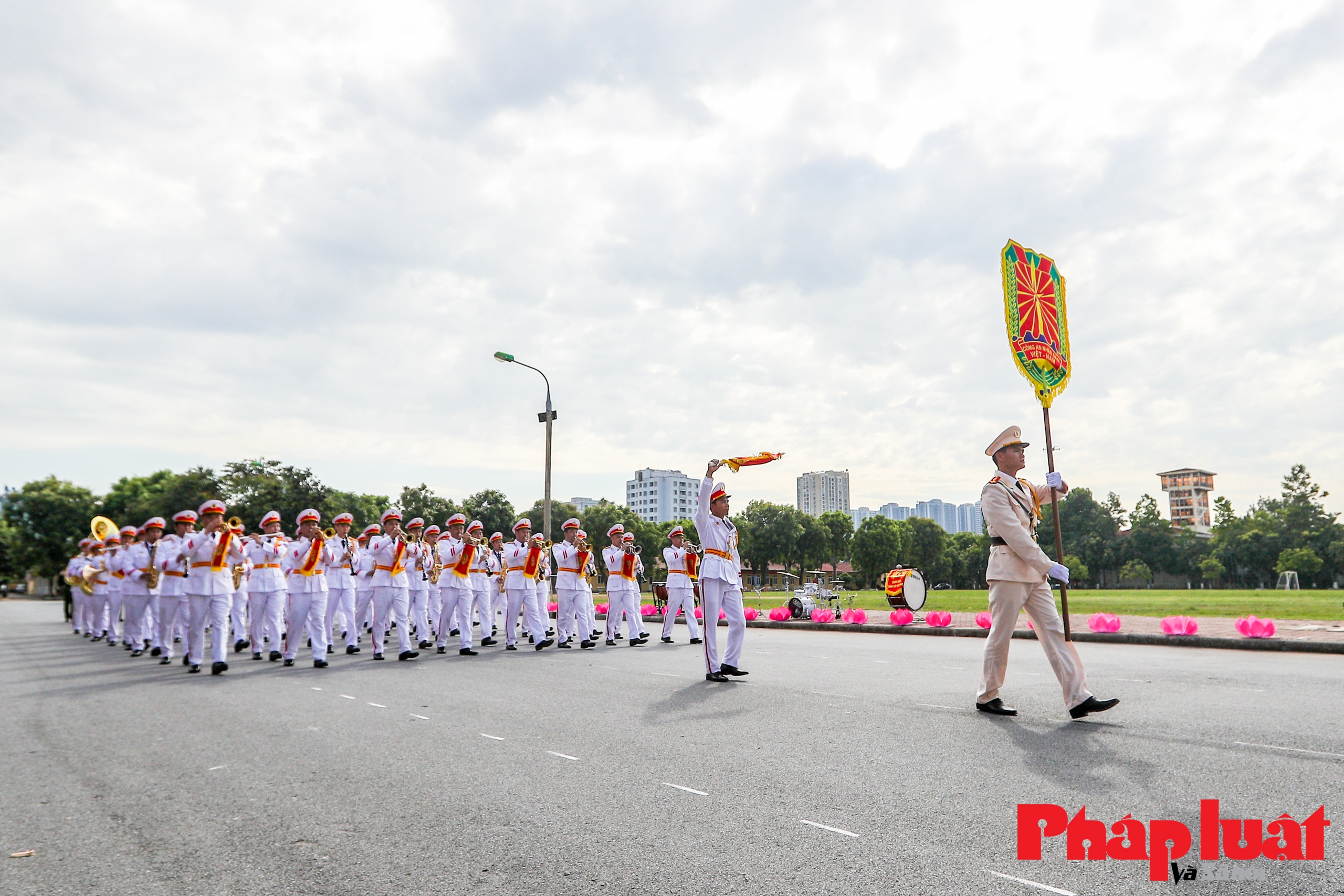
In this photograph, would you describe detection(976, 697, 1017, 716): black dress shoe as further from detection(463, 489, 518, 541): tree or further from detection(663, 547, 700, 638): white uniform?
detection(463, 489, 518, 541): tree

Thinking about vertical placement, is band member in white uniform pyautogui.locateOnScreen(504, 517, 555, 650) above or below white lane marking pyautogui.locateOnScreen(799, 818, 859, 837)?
above

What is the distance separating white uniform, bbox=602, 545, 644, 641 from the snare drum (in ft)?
23.2

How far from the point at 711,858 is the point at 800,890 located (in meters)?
0.51

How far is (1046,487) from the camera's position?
26.6ft

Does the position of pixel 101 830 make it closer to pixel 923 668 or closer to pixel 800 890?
pixel 800 890

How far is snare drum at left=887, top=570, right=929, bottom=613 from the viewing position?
21.0 m

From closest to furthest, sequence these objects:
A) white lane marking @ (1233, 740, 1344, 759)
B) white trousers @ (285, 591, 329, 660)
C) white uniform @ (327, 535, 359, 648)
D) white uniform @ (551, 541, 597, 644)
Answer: white lane marking @ (1233, 740, 1344, 759), white trousers @ (285, 591, 329, 660), white uniform @ (327, 535, 359, 648), white uniform @ (551, 541, 597, 644)

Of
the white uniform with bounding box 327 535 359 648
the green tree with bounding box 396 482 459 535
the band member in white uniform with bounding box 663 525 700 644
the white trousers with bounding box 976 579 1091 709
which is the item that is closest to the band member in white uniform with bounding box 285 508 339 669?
the white uniform with bounding box 327 535 359 648

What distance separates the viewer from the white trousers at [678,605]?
16.3 meters

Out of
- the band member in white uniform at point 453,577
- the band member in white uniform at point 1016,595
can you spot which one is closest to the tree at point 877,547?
the band member in white uniform at point 453,577

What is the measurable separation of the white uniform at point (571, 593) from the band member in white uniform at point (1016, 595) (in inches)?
375

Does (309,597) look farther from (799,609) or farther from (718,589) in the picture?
(799,609)

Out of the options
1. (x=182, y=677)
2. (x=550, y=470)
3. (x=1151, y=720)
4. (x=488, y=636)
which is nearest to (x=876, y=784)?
(x=1151, y=720)

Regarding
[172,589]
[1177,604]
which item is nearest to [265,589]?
[172,589]
